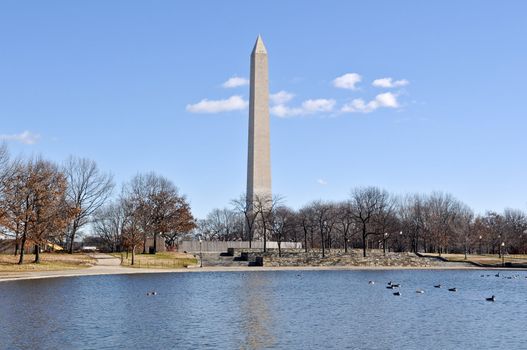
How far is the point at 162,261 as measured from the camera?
73.4m

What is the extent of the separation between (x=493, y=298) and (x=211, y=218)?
4444 inches

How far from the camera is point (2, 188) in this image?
5794 cm

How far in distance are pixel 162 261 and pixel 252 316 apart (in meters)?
45.9

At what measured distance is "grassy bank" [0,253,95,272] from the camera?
56844 millimetres

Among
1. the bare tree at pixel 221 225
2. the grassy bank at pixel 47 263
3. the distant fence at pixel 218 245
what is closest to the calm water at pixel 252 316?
the grassy bank at pixel 47 263

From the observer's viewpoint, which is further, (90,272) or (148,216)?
(148,216)

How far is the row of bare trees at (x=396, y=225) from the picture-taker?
100m

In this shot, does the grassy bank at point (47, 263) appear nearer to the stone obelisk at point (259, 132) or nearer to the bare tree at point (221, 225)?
the stone obelisk at point (259, 132)

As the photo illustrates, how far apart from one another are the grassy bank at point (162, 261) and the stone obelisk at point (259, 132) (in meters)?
13.2

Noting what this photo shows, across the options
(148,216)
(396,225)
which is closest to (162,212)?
(148,216)

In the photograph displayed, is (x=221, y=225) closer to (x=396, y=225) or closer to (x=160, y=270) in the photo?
(x=396, y=225)

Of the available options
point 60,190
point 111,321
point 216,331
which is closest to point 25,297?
point 111,321

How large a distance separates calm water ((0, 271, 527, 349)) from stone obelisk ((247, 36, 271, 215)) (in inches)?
1513

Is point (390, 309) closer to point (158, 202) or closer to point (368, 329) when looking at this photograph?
point (368, 329)
